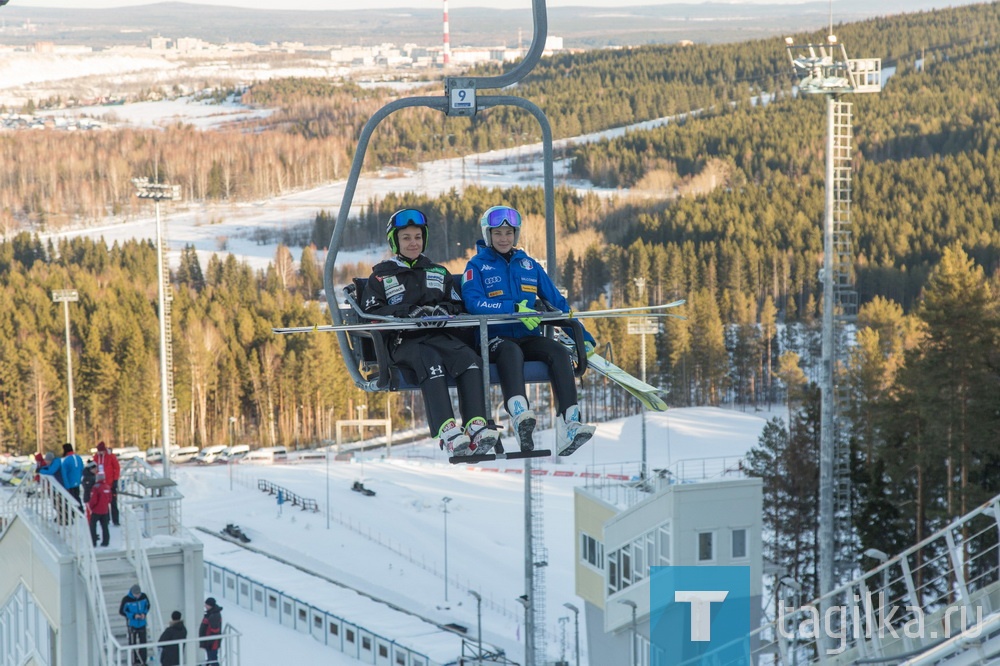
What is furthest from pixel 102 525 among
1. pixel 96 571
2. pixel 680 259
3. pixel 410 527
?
pixel 680 259

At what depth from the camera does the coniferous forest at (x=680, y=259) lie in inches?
1081

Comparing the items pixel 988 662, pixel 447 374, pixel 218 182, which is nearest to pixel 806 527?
pixel 988 662

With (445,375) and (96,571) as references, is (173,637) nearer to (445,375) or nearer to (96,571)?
(96,571)

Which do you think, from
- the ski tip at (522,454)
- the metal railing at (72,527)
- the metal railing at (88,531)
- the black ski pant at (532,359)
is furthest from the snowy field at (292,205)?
the ski tip at (522,454)

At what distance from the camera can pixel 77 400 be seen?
62.6 m

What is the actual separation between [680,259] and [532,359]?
276 feet

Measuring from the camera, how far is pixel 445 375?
7.03 meters

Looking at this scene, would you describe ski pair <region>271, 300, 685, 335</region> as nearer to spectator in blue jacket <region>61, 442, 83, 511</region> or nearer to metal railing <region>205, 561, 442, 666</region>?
spectator in blue jacket <region>61, 442, 83, 511</region>

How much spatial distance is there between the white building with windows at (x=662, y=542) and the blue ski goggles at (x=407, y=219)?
13.6 meters

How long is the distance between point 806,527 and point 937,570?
5.06 meters

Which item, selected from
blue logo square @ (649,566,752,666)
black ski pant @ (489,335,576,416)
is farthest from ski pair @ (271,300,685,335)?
blue logo square @ (649,566,752,666)

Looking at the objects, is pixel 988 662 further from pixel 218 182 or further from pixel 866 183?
pixel 218 182

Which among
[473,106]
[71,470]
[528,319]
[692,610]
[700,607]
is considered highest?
[473,106]

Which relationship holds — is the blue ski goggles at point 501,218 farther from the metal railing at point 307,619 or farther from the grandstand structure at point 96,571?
the metal railing at point 307,619
